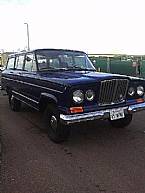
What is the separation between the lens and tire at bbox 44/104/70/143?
19.9 ft

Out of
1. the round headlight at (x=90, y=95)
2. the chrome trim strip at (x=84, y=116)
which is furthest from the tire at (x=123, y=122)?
the round headlight at (x=90, y=95)

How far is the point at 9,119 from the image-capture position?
8.66 metres

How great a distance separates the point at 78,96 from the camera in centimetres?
572

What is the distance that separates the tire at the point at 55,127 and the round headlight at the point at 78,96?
0.54 metres

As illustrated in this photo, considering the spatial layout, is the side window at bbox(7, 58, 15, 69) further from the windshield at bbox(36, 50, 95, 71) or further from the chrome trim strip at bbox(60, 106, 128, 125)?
the chrome trim strip at bbox(60, 106, 128, 125)

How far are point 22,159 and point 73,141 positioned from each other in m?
1.34

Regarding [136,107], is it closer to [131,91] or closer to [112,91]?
[131,91]

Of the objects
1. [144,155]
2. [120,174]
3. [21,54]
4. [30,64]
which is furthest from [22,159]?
[21,54]

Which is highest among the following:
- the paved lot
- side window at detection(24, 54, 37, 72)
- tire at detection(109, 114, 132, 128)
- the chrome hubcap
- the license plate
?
side window at detection(24, 54, 37, 72)

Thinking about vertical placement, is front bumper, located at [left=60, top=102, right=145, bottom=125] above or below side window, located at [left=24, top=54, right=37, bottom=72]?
below

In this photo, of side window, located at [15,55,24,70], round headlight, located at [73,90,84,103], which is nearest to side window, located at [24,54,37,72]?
side window, located at [15,55,24,70]

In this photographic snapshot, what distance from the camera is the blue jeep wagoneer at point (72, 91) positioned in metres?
5.71

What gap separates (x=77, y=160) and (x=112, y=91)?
158 cm

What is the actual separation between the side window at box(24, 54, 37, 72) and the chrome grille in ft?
7.04
